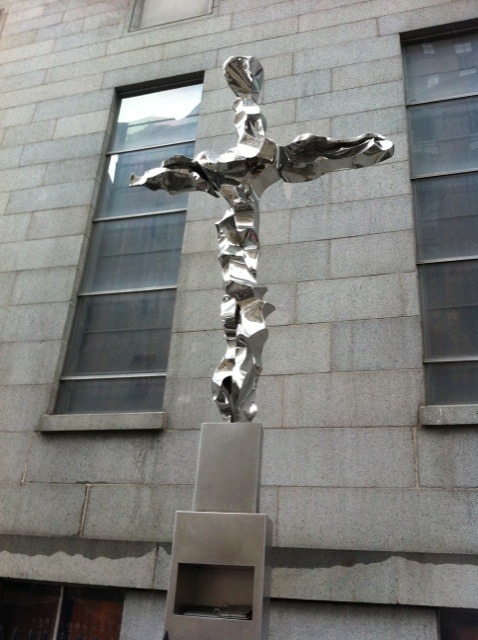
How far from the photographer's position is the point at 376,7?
33.1 ft

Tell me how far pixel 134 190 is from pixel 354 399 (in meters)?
5.49

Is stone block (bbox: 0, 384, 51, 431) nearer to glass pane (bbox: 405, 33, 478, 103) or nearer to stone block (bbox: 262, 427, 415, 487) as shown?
stone block (bbox: 262, 427, 415, 487)

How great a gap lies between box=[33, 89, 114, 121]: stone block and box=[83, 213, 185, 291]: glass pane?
2.58 m

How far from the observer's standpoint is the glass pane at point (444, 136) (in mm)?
8703

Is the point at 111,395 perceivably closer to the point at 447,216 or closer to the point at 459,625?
the point at 459,625

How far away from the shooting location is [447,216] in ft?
27.5

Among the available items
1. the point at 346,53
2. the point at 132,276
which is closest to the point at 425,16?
the point at 346,53

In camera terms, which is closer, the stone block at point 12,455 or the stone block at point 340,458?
the stone block at point 340,458

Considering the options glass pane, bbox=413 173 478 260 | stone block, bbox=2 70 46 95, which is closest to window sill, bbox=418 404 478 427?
glass pane, bbox=413 173 478 260

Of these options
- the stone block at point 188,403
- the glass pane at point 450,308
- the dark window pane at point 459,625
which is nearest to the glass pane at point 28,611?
the stone block at point 188,403

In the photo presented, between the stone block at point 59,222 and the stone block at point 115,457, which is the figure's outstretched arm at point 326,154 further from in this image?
the stone block at point 59,222

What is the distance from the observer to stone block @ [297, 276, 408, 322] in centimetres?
770

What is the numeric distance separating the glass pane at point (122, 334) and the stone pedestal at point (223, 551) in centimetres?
398

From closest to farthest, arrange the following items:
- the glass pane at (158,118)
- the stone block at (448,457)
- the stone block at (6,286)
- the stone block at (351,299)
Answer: the stone block at (448,457), the stone block at (351,299), the stone block at (6,286), the glass pane at (158,118)
